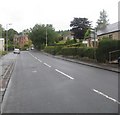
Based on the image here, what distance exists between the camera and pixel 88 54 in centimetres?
3441

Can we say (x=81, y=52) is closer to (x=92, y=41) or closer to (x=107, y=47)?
(x=107, y=47)

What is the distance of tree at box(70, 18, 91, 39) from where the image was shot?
103 metres

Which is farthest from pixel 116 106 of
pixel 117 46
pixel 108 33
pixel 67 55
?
pixel 108 33

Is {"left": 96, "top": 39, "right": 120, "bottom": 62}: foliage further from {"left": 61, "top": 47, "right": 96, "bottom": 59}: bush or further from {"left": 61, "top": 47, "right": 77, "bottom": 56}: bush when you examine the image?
{"left": 61, "top": 47, "right": 77, "bottom": 56}: bush

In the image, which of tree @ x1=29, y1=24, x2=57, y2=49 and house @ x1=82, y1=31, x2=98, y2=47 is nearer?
house @ x1=82, y1=31, x2=98, y2=47

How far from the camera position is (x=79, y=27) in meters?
106

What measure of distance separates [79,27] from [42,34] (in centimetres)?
1290

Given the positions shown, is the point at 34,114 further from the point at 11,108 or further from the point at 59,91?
the point at 59,91

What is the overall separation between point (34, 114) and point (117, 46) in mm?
20510

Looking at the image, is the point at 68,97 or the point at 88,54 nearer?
the point at 68,97

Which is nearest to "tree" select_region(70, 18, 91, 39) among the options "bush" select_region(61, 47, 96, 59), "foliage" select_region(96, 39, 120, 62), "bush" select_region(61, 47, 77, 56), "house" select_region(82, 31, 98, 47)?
"house" select_region(82, 31, 98, 47)

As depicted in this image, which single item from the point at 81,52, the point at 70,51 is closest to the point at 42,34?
the point at 70,51

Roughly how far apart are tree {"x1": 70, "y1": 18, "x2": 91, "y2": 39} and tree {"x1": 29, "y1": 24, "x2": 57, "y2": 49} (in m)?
6.97

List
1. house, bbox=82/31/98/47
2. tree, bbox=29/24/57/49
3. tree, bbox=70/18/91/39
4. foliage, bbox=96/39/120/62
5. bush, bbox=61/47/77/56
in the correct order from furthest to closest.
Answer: tree, bbox=70/18/91/39
tree, bbox=29/24/57/49
bush, bbox=61/47/77/56
house, bbox=82/31/98/47
foliage, bbox=96/39/120/62
